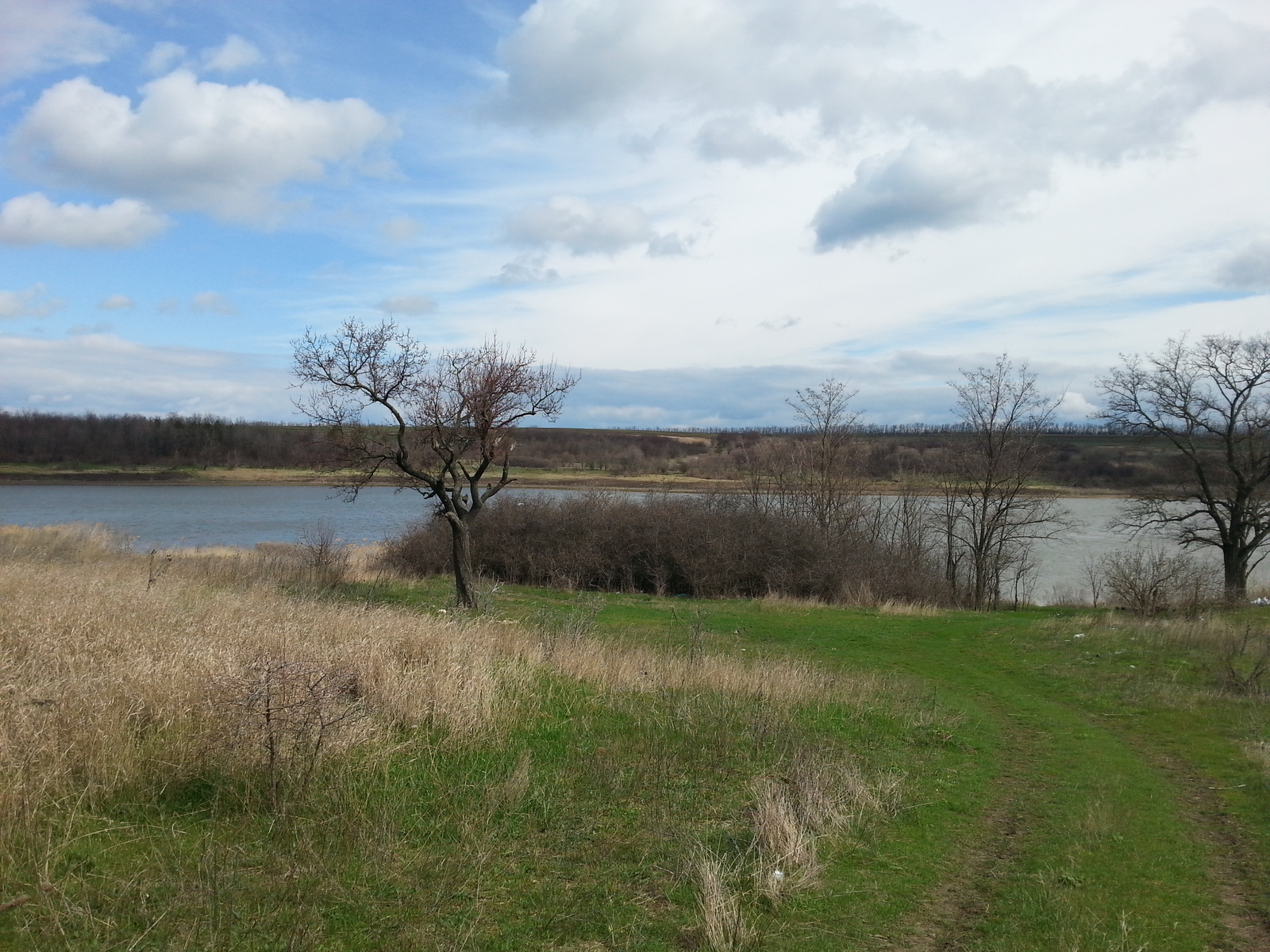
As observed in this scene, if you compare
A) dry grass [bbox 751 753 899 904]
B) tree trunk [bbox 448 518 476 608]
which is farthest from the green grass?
tree trunk [bbox 448 518 476 608]

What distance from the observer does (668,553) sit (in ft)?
98.0

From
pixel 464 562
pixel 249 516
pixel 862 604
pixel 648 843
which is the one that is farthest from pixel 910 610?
pixel 249 516

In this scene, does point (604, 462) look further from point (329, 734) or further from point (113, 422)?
point (329, 734)

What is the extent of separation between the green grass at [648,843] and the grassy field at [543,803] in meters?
0.02

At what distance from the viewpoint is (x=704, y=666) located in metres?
11.3

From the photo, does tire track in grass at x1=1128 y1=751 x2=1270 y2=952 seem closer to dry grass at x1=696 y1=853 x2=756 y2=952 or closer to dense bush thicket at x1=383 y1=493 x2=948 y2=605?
dry grass at x1=696 y1=853 x2=756 y2=952

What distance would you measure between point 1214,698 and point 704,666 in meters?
7.32

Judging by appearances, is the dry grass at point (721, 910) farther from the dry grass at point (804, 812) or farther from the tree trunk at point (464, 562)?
the tree trunk at point (464, 562)

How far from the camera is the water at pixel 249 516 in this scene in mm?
39906

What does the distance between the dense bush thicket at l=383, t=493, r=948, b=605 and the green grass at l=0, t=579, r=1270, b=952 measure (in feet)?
60.5

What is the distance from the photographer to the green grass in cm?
440

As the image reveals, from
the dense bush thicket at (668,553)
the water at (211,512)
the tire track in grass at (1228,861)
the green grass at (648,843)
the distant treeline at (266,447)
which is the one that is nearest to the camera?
the green grass at (648,843)

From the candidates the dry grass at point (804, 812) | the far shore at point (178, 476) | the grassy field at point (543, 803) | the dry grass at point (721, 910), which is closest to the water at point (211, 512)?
the far shore at point (178, 476)

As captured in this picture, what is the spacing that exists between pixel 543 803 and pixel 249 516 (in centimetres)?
5129
